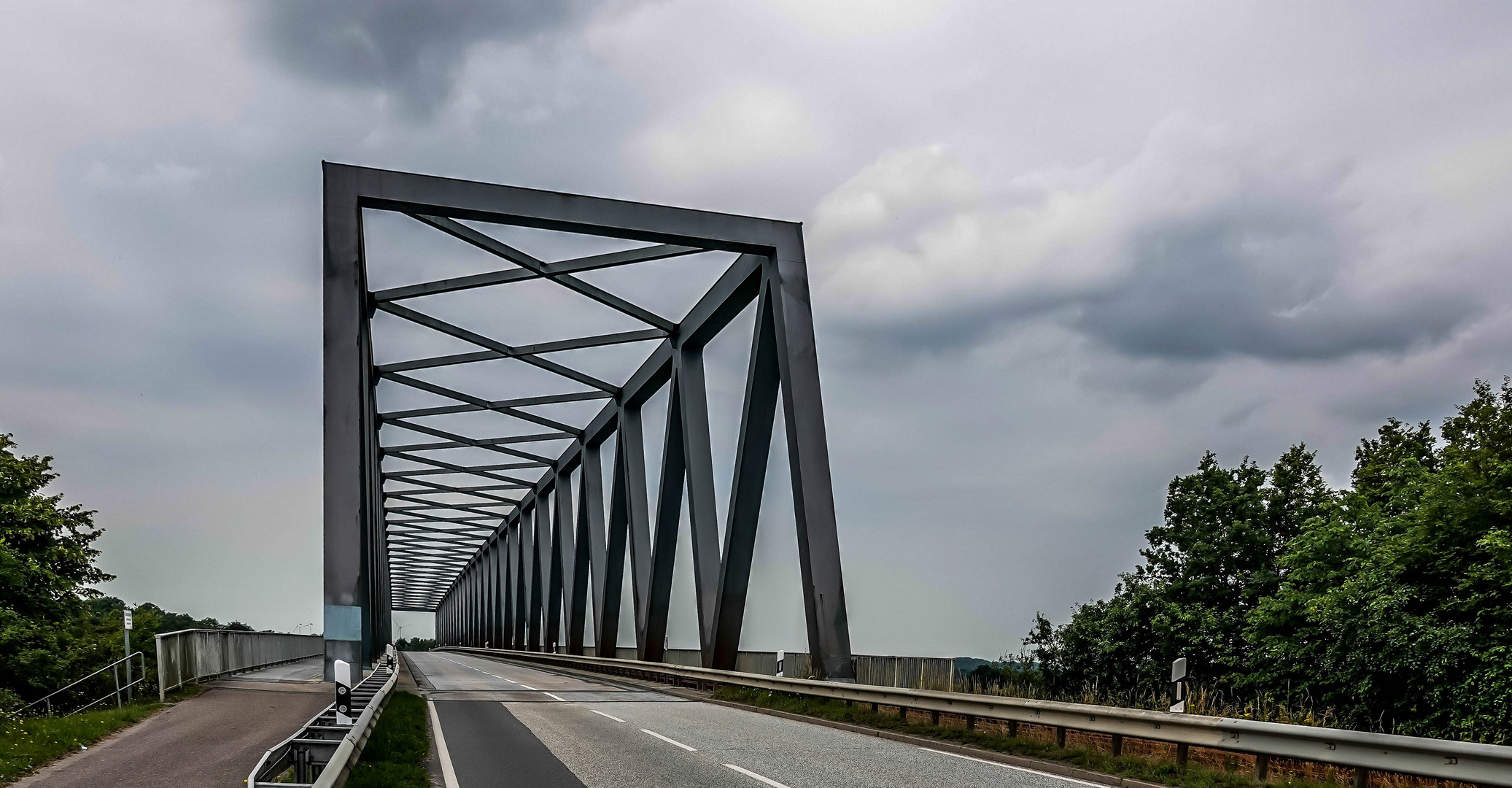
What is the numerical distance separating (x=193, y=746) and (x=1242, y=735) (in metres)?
10.6

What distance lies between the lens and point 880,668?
19.2 metres

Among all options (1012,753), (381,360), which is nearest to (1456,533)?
(1012,753)

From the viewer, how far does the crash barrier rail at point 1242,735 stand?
21.3 ft

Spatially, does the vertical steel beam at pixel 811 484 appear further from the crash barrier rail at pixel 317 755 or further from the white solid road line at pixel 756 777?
the crash barrier rail at pixel 317 755

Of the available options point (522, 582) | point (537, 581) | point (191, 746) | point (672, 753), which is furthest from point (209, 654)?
point (522, 582)

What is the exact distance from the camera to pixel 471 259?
24047mm

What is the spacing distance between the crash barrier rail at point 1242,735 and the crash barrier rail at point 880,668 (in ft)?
4.21

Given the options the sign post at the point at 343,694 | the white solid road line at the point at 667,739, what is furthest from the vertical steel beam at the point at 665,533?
the sign post at the point at 343,694

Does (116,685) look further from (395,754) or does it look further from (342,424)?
(395,754)

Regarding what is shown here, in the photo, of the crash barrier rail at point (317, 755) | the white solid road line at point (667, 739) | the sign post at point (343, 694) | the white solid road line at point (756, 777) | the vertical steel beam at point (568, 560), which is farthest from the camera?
the vertical steel beam at point (568, 560)

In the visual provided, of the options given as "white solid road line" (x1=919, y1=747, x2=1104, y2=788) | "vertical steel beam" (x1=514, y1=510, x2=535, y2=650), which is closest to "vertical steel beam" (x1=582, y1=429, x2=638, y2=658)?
"white solid road line" (x1=919, y1=747, x2=1104, y2=788)

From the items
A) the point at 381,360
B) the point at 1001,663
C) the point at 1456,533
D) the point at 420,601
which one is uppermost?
the point at 381,360

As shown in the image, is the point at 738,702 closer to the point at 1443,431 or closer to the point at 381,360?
the point at 381,360

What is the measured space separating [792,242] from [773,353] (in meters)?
2.35
